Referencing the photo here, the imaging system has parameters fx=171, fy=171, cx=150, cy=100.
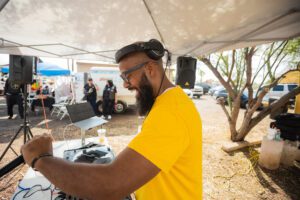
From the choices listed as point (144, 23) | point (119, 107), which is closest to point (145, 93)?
point (144, 23)

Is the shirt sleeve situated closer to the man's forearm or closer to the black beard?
the man's forearm

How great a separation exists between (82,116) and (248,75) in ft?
16.5

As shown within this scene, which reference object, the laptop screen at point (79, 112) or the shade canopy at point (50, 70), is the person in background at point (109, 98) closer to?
the shade canopy at point (50, 70)

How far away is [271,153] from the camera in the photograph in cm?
415

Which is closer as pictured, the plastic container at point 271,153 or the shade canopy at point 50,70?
the plastic container at point 271,153

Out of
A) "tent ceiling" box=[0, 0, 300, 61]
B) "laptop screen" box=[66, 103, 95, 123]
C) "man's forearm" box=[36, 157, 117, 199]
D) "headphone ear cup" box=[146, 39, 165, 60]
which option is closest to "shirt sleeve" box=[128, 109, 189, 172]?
"man's forearm" box=[36, 157, 117, 199]

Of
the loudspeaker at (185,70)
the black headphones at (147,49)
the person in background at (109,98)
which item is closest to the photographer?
the black headphones at (147,49)

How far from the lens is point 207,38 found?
279 centimetres

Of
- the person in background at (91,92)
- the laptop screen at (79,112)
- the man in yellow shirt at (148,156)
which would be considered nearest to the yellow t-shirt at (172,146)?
the man in yellow shirt at (148,156)

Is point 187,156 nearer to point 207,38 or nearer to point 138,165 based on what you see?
point 138,165

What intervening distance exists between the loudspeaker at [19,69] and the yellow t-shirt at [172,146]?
366 centimetres

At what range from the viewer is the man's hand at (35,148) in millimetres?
874

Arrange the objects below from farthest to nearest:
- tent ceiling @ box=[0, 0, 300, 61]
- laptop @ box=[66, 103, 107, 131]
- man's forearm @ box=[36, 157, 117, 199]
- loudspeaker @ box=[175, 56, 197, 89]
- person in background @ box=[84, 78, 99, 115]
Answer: person in background @ box=[84, 78, 99, 115]
loudspeaker @ box=[175, 56, 197, 89]
laptop @ box=[66, 103, 107, 131]
tent ceiling @ box=[0, 0, 300, 61]
man's forearm @ box=[36, 157, 117, 199]

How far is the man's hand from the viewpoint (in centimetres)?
87
